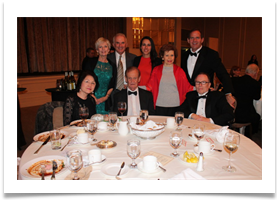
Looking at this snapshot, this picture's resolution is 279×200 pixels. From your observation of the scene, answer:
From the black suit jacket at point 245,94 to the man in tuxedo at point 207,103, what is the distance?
95 centimetres

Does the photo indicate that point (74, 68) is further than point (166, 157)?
Yes

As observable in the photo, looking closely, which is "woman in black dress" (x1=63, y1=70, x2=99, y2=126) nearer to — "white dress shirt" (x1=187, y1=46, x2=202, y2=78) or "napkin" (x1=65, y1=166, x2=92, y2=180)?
"napkin" (x1=65, y1=166, x2=92, y2=180)

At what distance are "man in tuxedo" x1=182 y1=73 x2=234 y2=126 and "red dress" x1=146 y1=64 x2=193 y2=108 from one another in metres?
0.26

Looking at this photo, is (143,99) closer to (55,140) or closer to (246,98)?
(55,140)

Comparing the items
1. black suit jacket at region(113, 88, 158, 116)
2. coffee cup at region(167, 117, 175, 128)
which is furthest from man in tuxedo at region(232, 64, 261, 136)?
coffee cup at region(167, 117, 175, 128)

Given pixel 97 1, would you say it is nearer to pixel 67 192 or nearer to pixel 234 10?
pixel 234 10

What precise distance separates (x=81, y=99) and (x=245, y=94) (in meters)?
2.64

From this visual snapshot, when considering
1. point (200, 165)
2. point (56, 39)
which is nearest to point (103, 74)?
point (200, 165)

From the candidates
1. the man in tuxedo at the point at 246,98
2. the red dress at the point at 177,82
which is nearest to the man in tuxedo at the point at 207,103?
the red dress at the point at 177,82

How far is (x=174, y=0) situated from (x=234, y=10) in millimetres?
417

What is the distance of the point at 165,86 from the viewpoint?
3.06m

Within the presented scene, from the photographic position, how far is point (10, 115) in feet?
3.94

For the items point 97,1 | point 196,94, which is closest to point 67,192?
point 97,1

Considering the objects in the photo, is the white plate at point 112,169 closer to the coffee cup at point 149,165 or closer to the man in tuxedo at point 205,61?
the coffee cup at point 149,165
